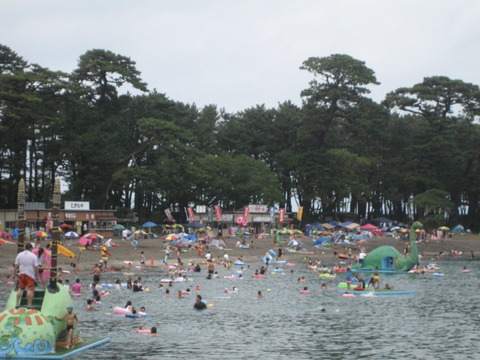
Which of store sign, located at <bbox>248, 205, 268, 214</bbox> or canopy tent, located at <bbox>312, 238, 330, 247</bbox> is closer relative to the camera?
canopy tent, located at <bbox>312, 238, 330, 247</bbox>

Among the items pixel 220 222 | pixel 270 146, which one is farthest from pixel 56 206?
pixel 270 146

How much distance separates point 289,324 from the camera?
35750mm

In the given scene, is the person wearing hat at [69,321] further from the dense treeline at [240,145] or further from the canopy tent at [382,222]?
the canopy tent at [382,222]

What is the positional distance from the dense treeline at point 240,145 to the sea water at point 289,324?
35.2 metres

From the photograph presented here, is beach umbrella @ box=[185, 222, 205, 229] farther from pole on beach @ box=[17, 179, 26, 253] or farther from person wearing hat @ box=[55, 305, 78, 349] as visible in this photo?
person wearing hat @ box=[55, 305, 78, 349]

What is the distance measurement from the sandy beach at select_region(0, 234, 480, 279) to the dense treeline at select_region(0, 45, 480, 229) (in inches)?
323

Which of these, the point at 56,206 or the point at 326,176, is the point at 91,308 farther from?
the point at 326,176

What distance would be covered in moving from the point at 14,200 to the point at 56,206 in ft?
208

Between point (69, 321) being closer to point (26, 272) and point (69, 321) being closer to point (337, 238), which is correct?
point (26, 272)

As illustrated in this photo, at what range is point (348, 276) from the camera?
55000mm

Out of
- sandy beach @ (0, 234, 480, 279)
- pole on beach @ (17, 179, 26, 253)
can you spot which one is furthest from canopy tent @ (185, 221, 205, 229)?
pole on beach @ (17, 179, 26, 253)

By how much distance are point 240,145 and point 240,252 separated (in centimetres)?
3713

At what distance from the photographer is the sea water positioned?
94.2 ft

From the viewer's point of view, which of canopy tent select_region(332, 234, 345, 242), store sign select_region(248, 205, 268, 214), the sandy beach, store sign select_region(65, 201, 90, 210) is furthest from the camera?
store sign select_region(248, 205, 268, 214)
